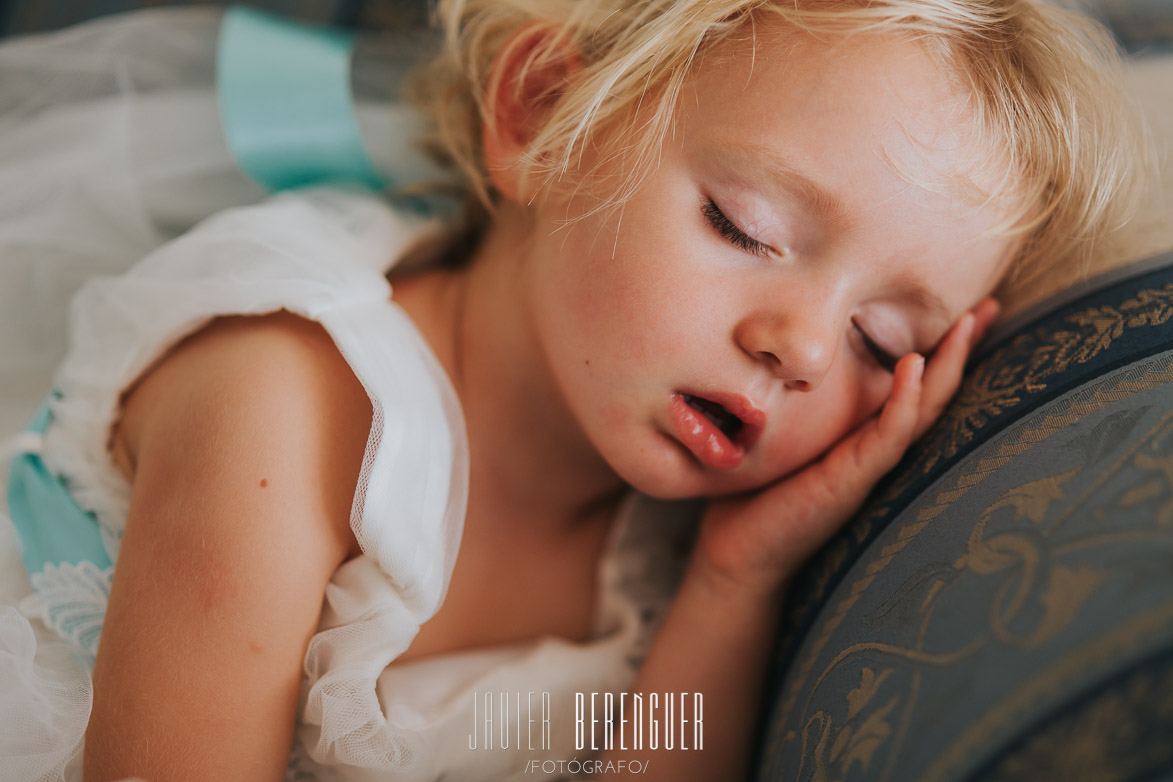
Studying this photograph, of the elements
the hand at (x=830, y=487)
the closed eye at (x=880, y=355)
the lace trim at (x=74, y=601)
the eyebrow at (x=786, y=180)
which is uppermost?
the eyebrow at (x=786, y=180)

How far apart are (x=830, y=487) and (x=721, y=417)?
118 millimetres

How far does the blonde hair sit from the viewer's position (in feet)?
2.29

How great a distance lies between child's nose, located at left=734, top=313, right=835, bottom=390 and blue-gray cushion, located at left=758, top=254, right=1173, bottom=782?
13 cm

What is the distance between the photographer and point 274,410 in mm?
683

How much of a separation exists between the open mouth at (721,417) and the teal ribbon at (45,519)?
0.57 m

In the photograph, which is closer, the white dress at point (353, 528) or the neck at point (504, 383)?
the white dress at point (353, 528)

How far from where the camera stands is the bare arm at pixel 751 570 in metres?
0.75

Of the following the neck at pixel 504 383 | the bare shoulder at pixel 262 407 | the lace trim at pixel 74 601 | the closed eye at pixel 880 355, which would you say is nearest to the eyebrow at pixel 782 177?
the closed eye at pixel 880 355

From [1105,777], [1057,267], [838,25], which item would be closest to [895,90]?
[838,25]

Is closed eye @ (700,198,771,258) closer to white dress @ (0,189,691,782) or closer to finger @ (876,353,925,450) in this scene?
finger @ (876,353,925,450)

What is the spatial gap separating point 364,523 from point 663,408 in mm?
267

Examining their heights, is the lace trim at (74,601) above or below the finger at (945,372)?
below

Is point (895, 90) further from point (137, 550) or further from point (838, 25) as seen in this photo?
point (137, 550)

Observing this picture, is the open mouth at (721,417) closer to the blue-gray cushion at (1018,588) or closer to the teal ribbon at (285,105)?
the blue-gray cushion at (1018,588)
